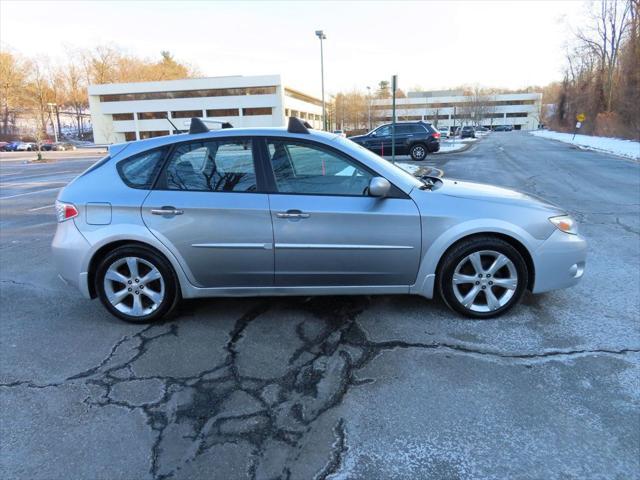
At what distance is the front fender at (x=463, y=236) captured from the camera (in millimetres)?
3559

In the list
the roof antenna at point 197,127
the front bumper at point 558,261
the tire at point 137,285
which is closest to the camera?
the front bumper at point 558,261

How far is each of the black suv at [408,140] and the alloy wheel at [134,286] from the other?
18079mm

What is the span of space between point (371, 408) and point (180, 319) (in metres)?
2.10

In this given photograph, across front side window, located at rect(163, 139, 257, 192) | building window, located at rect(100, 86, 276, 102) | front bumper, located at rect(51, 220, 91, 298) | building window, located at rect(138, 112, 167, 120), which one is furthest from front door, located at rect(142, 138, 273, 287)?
building window, located at rect(138, 112, 167, 120)

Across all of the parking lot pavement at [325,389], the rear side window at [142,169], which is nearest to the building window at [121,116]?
the parking lot pavement at [325,389]

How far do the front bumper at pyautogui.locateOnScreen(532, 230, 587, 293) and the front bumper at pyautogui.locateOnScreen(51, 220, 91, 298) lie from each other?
12.7 feet

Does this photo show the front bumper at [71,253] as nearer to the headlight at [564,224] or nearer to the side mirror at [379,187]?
the side mirror at [379,187]

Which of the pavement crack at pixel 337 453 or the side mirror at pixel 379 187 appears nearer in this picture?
the pavement crack at pixel 337 453

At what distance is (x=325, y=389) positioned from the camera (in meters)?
2.86

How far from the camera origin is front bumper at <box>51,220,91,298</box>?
376 cm

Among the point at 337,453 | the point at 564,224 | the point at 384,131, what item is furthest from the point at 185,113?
the point at 337,453

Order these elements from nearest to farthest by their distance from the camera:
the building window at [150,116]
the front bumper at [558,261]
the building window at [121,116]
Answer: the front bumper at [558,261], the building window at [150,116], the building window at [121,116]

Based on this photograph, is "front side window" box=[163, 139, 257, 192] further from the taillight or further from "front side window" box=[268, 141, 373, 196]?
the taillight

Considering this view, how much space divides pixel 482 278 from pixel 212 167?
98.8 inches
